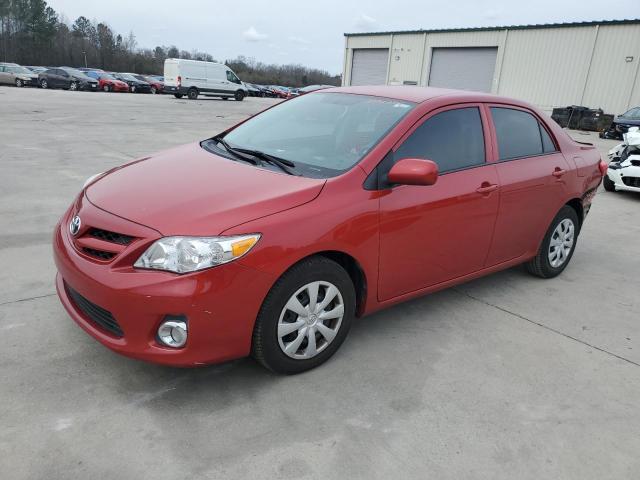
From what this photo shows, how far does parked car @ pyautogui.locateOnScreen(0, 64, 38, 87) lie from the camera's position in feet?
112

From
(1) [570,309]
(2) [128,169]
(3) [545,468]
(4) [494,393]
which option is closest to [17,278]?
(2) [128,169]

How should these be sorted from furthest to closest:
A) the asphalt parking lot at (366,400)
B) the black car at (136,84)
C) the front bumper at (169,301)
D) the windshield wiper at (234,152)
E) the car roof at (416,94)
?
1. the black car at (136,84)
2. the car roof at (416,94)
3. the windshield wiper at (234,152)
4. the front bumper at (169,301)
5. the asphalt parking lot at (366,400)

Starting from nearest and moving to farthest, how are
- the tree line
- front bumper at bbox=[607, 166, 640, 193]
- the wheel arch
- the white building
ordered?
the wheel arch, front bumper at bbox=[607, 166, 640, 193], the white building, the tree line

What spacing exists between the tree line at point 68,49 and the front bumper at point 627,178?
2499 inches

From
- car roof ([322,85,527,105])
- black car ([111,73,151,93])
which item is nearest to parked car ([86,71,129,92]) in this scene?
black car ([111,73,151,93])

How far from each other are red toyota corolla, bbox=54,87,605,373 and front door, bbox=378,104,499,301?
11 mm

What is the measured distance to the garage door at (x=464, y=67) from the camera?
33031 millimetres

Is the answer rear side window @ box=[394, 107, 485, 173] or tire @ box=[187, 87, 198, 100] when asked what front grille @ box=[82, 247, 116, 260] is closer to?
rear side window @ box=[394, 107, 485, 173]

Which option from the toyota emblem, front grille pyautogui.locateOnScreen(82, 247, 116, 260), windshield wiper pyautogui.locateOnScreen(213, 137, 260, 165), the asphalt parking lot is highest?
windshield wiper pyautogui.locateOnScreen(213, 137, 260, 165)

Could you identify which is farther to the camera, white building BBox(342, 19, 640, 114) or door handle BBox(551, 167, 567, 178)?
white building BBox(342, 19, 640, 114)

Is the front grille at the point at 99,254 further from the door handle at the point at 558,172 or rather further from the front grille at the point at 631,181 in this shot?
the front grille at the point at 631,181

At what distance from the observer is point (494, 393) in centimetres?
302

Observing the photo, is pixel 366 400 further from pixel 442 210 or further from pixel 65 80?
pixel 65 80

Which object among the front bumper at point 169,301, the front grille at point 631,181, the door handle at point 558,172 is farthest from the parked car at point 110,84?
the front bumper at point 169,301
